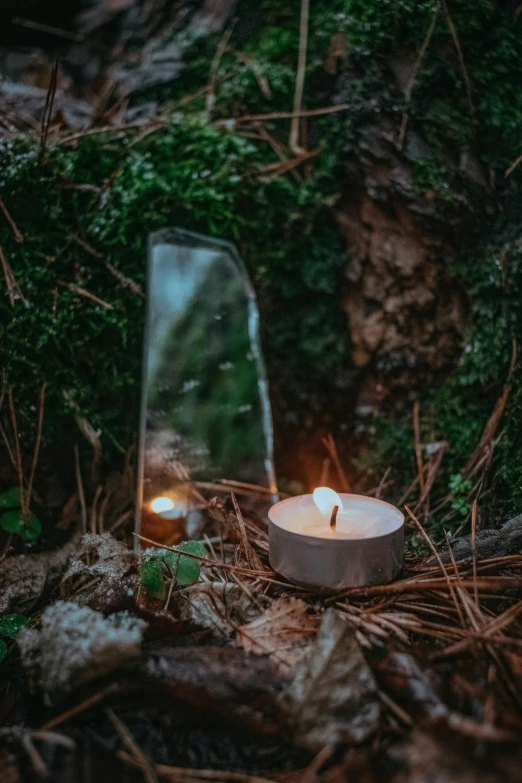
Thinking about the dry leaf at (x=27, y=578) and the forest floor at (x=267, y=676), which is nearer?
the forest floor at (x=267, y=676)

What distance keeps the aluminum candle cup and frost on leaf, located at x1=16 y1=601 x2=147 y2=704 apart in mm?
439

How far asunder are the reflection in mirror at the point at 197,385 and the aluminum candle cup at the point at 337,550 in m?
0.62

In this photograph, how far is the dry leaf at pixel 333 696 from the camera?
3.47 feet

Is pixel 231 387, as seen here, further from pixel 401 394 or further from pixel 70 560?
pixel 70 560

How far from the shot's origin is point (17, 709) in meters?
1.29

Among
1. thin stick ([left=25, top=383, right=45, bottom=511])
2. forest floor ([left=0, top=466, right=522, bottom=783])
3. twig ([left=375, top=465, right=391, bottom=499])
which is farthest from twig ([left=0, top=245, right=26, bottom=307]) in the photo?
twig ([left=375, top=465, right=391, bottom=499])

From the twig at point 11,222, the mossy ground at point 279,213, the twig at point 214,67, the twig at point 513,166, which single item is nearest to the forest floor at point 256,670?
the mossy ground at point 279,213

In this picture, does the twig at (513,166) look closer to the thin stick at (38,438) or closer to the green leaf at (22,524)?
the thin stick at (38,438)

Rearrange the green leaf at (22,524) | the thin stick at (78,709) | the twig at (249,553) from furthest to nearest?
the green leaf at (22,524) < the twig at (249,553) < the thin stick at (78,709)

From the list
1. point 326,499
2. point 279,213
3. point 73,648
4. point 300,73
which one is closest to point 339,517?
Answer: point 326,499

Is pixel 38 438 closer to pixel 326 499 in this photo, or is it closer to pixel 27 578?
pixel 27 578

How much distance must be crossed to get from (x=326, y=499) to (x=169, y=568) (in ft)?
1.69

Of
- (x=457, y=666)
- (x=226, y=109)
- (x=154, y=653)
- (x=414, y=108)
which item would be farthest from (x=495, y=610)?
(x=226, y=109)

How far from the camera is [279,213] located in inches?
96.7
